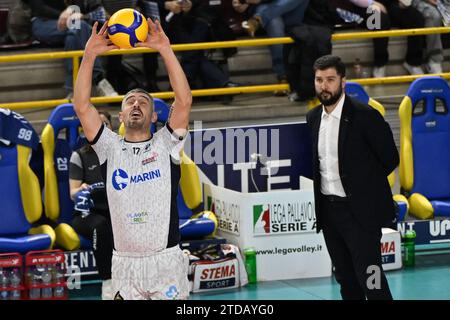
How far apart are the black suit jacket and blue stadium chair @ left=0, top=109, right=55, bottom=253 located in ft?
9.82

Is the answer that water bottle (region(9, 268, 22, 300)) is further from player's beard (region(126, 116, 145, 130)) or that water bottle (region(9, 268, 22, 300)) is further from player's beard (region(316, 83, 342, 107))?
player's beard (region(316, 83, 342, 107))

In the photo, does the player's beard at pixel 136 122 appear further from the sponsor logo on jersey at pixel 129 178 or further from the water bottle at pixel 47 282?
the water bottle at pixel 47 282

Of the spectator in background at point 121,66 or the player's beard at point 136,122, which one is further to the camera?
the spectator in background at point 121,66

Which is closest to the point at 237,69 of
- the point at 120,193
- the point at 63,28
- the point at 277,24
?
the point at 277,24

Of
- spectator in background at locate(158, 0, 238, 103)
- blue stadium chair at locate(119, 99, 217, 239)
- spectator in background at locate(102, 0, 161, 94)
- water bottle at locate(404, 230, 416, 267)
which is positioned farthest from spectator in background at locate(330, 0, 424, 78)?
blue stadium chair at locate(119, 99, 217, 239)

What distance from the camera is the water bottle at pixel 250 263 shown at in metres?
9.44

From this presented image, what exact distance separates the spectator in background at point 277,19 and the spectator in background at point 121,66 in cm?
129

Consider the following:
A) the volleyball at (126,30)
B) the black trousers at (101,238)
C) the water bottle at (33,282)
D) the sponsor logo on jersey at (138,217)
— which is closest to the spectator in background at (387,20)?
the black trousers at (101,238)

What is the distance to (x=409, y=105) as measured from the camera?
10352 mm

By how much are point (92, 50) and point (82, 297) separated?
3.36 m

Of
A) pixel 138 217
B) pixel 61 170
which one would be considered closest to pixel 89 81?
pixel 138 217

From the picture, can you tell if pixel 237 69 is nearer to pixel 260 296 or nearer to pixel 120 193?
pixel 260 296

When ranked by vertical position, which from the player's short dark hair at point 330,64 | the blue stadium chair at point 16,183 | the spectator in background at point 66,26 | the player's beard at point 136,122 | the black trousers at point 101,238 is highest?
the spectator in background at point 66,26

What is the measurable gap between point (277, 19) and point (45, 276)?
4786 mm
